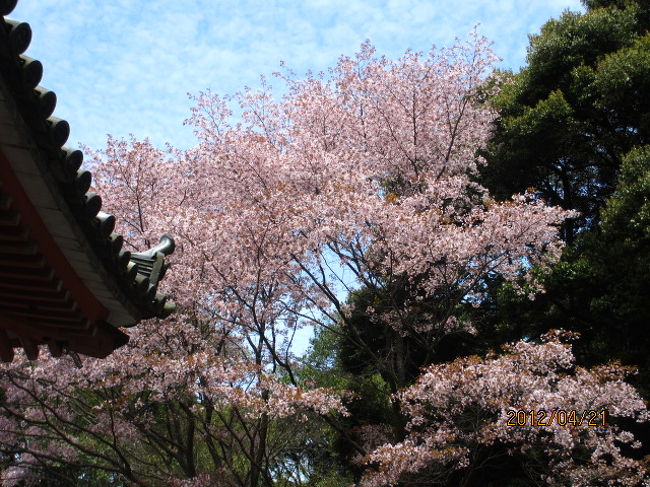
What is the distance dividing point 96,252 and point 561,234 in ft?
55.2

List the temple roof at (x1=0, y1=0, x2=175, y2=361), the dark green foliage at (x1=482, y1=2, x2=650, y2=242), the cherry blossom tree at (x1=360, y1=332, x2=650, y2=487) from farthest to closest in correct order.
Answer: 1. the dark green foliage at (x1=482, y1=2, x2=650, y2=242)
2. the cherry blossom tree at (x1=360, y1=332, x2=650, y2=487)
3. the temple roof at (x1=0, y1=0, x2=175, y2=361)

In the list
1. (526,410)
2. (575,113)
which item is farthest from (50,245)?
(575,113)

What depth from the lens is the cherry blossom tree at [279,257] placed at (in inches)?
417

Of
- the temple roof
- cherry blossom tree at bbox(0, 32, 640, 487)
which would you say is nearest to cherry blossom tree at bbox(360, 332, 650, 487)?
cherry blossom tree at bbox(0, 32, 640, 487)

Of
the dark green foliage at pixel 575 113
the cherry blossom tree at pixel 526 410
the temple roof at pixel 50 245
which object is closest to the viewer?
the temple roof at pixel 50 245

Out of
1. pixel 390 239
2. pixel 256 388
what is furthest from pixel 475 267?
pixel 256 388

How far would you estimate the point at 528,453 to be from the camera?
12070 mm

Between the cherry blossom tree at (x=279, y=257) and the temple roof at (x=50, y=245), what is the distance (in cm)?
567

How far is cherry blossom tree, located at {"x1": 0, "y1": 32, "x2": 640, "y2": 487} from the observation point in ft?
34.8

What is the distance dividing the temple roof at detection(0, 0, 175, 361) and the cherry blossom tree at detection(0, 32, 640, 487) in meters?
5.67

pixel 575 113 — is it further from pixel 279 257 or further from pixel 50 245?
pixel 50 245

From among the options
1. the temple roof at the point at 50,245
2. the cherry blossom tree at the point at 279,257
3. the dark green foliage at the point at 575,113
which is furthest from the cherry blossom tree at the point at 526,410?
the dark green foliage at the point at 575,113

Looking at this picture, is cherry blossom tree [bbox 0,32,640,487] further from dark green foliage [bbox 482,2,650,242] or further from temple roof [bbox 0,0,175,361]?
temple roof [bbox 0,0,175,361]

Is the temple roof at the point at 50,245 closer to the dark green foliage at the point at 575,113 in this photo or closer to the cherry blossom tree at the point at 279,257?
the cherry blossom tree at the point at 279,257
